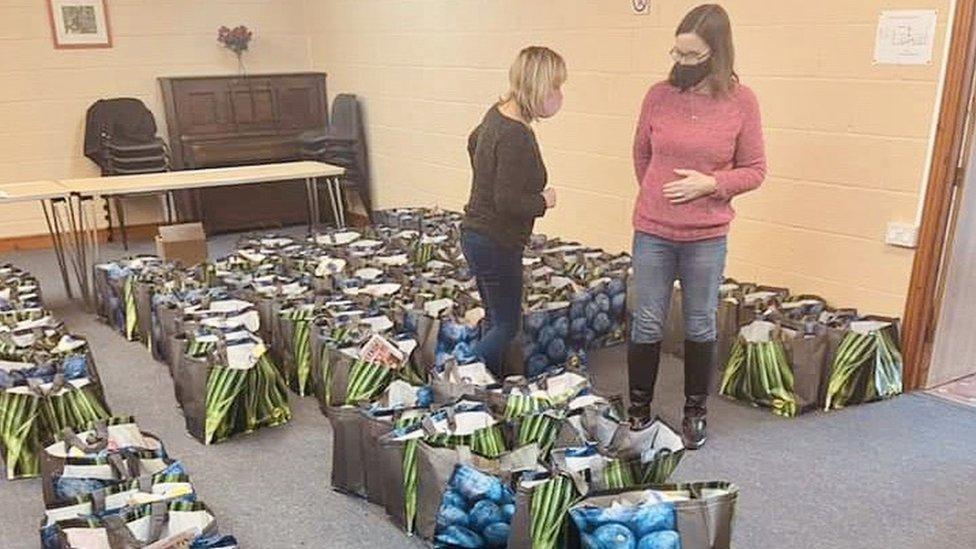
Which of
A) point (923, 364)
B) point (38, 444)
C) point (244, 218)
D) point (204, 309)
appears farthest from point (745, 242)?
point (244, 218)

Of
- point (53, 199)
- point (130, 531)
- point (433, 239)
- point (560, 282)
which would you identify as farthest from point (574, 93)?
point (130, 531)

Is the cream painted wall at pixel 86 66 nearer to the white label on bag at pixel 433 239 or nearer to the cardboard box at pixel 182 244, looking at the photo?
the cardboard box at pixel 182 244

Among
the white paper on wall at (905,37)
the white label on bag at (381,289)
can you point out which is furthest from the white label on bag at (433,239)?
the white paper on wall at (905,37)

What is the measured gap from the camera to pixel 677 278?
8.68 ft

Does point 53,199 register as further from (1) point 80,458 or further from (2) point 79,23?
(1) point 80,458

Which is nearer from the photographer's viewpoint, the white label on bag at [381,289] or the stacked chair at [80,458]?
the stacked chair at [80,458]

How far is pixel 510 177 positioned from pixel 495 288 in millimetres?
424

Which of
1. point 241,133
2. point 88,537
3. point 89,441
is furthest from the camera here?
point 241,133

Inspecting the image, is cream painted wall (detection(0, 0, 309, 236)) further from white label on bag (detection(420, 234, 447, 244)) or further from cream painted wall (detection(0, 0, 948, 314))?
white label on bag (detection(420, 234, 447, 244))

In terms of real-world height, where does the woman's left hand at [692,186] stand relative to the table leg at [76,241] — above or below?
above

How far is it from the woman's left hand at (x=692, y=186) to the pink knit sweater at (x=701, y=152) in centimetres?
3

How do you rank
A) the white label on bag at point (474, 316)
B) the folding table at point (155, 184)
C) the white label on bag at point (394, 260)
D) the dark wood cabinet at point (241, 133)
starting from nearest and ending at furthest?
the white label on bag at point (474, 316) → the white label on bag at point (394, 260) → the folding table at point (155, 184) → the dark wood cabinet at point (241, 133)

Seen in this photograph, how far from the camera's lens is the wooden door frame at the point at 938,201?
287cm

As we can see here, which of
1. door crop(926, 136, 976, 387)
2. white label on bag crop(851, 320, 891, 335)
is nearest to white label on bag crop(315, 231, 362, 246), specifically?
white label on bag crop(851, 320, 891, 335)
